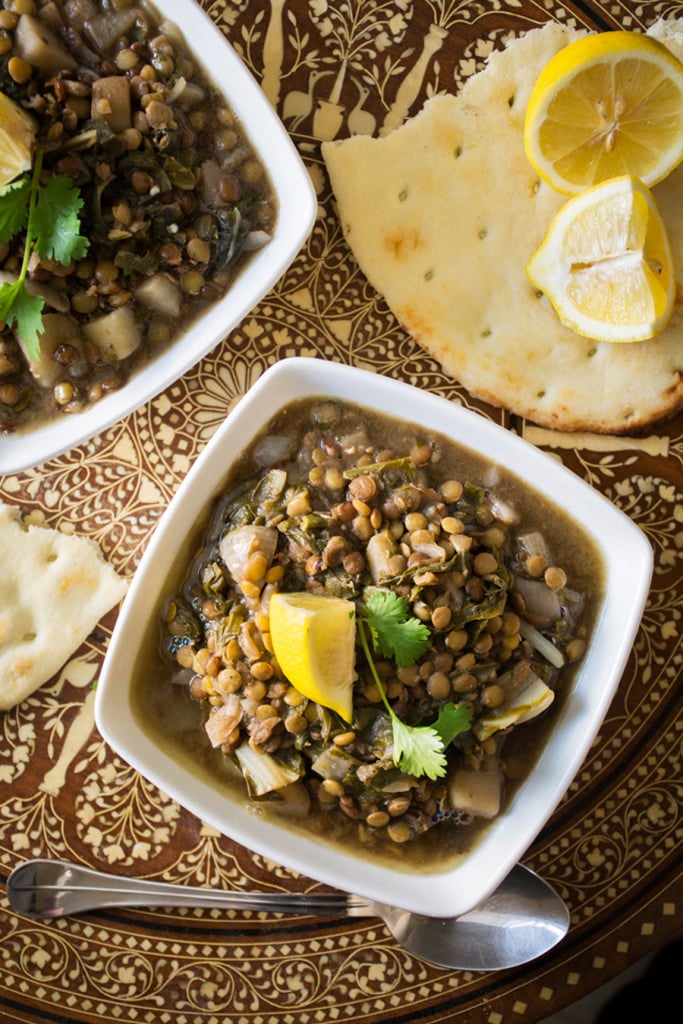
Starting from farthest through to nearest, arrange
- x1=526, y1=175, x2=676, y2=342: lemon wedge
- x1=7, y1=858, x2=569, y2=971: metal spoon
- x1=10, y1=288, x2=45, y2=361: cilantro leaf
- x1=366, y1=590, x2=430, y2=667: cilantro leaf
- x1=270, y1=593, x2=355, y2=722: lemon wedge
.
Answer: x1=7, y1=858, x2=569, y2=971: metal spoon → x1=526, y1=175, x2=676, y2=342: lemon wedge → x1=10, y1=288, x2=45, y2=361: cilantro leaf → x1=366, y1=590, x2=430, y2=667: cilantro leaf → x1=270, y1=593, x2=355, y2=722: lemon wedge

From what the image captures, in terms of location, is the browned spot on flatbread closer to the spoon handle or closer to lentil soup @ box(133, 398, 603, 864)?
lentil soup @ box(133, 398, 603, 864)

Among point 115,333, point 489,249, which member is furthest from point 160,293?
point 489,249

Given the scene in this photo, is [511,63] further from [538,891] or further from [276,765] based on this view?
[538,891]

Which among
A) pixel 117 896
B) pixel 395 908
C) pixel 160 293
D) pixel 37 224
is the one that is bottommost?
pixel 117 896

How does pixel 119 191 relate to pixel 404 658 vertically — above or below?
above

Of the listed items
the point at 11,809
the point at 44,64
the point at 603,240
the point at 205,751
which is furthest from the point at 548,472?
the point at 11,809

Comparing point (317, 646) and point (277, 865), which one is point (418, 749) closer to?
point (317, 646)

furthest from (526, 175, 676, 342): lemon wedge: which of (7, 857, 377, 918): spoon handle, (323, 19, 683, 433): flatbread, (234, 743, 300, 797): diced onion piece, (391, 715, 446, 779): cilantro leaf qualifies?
(7, 857, 377, 918): spoon handle
